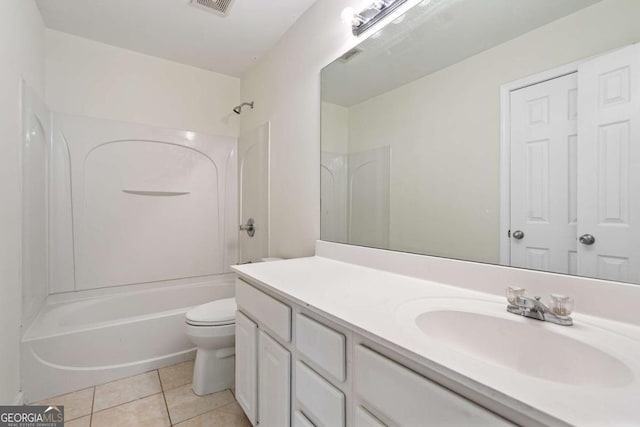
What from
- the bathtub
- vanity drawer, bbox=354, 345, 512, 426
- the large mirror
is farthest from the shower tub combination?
vanity drawer, bbox=354, 345, 512, 426

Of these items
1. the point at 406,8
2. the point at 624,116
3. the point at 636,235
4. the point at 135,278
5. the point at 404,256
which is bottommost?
the point at 135,278

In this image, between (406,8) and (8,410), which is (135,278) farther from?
(406,8)

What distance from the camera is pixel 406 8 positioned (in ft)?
4.23

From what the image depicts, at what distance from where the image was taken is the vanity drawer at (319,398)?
2.54 ft

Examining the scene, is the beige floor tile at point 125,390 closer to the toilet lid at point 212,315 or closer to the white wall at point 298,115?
the toilet lid at point 212,315

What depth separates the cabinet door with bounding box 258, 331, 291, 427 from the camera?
1.00 m

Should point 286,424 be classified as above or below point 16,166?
below

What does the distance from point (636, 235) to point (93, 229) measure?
2.98 meters

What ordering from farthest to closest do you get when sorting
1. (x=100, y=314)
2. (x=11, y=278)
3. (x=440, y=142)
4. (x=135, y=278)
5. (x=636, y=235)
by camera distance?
(x=135, y=278) → (x=100, y=314) → (x=11, y=278) → (x=440, y=142) → (x=636, y=235)

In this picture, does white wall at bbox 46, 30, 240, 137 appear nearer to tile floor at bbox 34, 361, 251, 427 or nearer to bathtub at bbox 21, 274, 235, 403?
bathtub at bbox 21, 274, 235, 403

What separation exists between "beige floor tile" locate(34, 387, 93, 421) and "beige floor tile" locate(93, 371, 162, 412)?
4 centimetres

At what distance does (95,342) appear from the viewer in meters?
1.80

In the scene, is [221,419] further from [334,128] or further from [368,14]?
[368,14]

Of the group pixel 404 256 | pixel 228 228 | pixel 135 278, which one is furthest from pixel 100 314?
pixel 404 256
